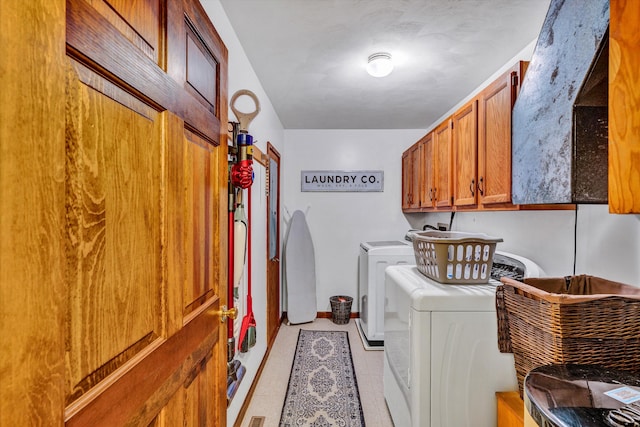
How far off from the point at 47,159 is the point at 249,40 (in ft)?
6.10

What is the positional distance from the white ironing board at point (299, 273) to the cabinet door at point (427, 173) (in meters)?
1.44

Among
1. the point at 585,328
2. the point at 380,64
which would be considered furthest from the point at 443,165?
the point at 585,328

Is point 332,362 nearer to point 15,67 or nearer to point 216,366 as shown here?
point 216,366

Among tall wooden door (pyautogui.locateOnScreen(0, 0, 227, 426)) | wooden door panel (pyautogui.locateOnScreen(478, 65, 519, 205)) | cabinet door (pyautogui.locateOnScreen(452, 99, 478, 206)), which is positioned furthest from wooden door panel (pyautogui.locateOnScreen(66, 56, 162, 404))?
cabinet door (pyautogui.locateOnScreen(452, 99, 478, 206))

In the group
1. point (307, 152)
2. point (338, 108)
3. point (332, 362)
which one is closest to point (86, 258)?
point (332, 362)

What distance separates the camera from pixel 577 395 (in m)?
0.92

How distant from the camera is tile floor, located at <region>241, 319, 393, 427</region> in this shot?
2215 mm

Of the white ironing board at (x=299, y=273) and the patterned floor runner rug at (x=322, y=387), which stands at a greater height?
the white ironing board at (x=299, y=273)

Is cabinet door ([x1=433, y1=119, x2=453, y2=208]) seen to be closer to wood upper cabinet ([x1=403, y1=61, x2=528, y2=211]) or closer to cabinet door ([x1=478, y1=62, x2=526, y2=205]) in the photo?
wood upper cabinet ([x1=403, y1=61, x2=528, y2=211])

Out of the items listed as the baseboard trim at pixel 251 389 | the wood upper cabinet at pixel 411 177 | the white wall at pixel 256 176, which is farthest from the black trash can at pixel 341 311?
the wood upper cabinet at pixel 411 177

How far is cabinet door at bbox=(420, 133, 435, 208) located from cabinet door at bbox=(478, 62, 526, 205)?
35.2 inches

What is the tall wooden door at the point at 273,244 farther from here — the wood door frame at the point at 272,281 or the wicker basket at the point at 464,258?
the wicker basket at the point at 464,258

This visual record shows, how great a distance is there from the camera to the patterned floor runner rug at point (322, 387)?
218cm

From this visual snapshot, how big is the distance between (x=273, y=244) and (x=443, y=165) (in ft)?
5.93
